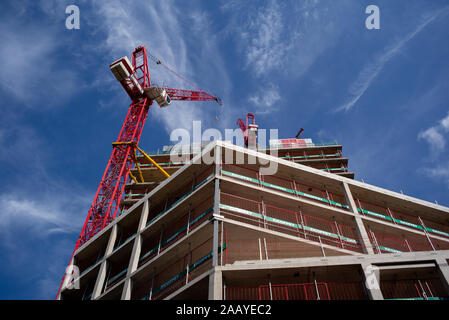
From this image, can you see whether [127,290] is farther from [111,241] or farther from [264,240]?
[264,240]

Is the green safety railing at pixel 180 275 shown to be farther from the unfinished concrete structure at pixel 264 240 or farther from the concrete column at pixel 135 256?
the concrete column at pixel 135 256

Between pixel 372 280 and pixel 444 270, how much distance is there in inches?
141

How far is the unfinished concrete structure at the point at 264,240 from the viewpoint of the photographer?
58.4ft

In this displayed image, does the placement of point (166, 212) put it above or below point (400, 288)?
above

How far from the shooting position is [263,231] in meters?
21.3

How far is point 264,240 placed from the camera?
70.8ft

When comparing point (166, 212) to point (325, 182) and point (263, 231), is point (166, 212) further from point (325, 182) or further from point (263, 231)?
point (325, 182)

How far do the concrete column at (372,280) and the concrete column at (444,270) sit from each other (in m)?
2.92

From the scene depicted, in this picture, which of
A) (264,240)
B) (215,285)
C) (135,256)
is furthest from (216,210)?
(135,256)

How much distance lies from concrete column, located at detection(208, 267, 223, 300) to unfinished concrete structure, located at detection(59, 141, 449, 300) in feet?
0.16

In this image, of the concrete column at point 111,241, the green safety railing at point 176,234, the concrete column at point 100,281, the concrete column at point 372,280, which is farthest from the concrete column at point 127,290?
the concrete column at point 372,280
